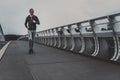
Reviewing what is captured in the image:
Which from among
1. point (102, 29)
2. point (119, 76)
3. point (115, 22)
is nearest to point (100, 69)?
point (119, 76)

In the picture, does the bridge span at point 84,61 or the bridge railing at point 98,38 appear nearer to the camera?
the bridge span at point 84,61

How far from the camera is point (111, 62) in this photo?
10.2 metres

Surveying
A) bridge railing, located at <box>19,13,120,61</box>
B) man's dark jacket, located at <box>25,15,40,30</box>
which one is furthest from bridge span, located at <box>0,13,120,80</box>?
man's dark jacket, located at <box>25,15,40,30</box>

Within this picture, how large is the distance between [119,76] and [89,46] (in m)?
6.20

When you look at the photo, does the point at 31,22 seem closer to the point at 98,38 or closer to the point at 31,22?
the point at 31,22

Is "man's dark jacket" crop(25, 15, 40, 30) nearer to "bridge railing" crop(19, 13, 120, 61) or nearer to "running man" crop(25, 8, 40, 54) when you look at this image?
"running man" crop(25, 8, 40, 54)

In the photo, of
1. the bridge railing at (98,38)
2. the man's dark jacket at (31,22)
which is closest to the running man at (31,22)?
the man's dark jacket at (31,22)

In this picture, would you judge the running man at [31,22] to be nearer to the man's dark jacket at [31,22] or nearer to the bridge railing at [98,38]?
the man's dark jacket at [31,22]

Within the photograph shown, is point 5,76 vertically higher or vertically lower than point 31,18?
lower

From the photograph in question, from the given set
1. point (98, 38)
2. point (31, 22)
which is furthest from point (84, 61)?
point (31, 22)

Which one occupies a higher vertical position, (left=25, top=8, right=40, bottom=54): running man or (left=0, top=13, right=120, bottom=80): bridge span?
(left=25, top=8, right=40, bottom=54): running man

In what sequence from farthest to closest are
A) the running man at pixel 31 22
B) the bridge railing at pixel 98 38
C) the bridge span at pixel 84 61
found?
the running man at pixel 31 22
the bridge railing at pixel 98 38
the bridge span at pixel 84 61

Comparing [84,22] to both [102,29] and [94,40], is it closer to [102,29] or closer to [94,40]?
[94,40]

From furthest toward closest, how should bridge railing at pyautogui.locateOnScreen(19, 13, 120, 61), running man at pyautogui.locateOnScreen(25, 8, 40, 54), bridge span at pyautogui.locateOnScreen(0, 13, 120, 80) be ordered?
running man at pyautogui.locateOnScreen(25, 8, 40, 54), bridge railing at pyautogui.locateOnScreen(19, 13, 120, 61), bridge span at pyautogui.locateOnScreen(0, 13, 120, 80)
